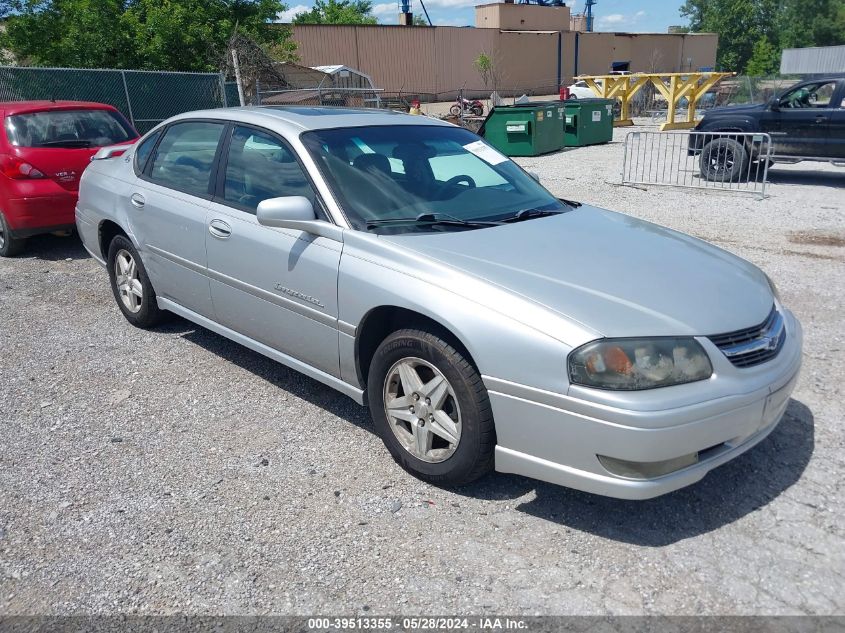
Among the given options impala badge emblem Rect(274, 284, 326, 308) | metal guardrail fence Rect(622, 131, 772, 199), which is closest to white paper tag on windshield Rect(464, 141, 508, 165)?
impala badge emblem Rect(274, 284, 326, 308)

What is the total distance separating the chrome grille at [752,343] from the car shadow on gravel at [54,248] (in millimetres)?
7134

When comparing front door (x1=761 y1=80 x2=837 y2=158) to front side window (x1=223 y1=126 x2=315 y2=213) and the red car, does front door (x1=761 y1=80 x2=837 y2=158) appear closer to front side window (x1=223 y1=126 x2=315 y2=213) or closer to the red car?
the red car

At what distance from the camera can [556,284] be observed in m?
2.99

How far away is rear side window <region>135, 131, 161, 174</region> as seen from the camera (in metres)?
5.10

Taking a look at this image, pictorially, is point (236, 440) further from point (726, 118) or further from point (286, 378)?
point (726, 118)

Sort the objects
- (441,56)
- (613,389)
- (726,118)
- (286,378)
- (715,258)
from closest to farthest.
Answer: (613,389) → (715,258) → (286,378) → (726,118) → (441,56)

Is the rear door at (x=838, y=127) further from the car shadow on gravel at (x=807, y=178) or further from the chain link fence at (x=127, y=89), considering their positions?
the chain link fence at (x=127, y=89)

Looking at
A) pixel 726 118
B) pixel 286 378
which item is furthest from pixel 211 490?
pixel 726 118

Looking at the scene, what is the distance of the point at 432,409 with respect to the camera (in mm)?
3168

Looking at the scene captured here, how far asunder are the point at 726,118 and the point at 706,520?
38.1 ft

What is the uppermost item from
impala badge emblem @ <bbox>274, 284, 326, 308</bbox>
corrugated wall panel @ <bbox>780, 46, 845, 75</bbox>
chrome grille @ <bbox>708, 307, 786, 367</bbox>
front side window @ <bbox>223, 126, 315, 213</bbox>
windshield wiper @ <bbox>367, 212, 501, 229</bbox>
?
corrugated wall panel @ <bbox>780, 46, 845, 75</bbox>

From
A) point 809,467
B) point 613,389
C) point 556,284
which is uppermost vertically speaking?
point 556,284

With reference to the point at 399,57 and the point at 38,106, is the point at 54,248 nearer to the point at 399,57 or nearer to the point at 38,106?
the point at 38,106

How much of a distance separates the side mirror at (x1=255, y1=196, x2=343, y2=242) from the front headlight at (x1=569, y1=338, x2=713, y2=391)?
1411 millimetres
